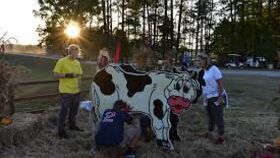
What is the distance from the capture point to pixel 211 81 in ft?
30.8

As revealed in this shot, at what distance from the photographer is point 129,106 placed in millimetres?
8930

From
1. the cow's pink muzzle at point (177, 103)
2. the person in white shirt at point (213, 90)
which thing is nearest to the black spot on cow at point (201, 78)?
the person in white shirt at point (213, 90)

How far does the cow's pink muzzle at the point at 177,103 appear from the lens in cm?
896

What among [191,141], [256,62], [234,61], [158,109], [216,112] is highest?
[234,61]

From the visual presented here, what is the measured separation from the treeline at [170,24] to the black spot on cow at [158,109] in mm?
33063

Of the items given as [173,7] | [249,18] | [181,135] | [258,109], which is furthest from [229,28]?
[181,135]

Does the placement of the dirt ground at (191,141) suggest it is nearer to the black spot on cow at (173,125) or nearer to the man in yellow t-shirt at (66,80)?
the black spot on cow at (173,125)

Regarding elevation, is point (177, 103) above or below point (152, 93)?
below

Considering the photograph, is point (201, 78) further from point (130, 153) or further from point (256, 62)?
point (256, 62)

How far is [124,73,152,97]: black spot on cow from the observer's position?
356 inches

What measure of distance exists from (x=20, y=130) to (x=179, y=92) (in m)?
2.65

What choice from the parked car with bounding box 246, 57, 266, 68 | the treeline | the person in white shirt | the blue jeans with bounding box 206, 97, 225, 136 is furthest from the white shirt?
the parked car with bounding box 246, 57, 266, 68

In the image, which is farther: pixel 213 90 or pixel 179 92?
pixel 213 90

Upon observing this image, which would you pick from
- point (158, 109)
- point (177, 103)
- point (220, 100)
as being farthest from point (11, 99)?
point (220, 100)
